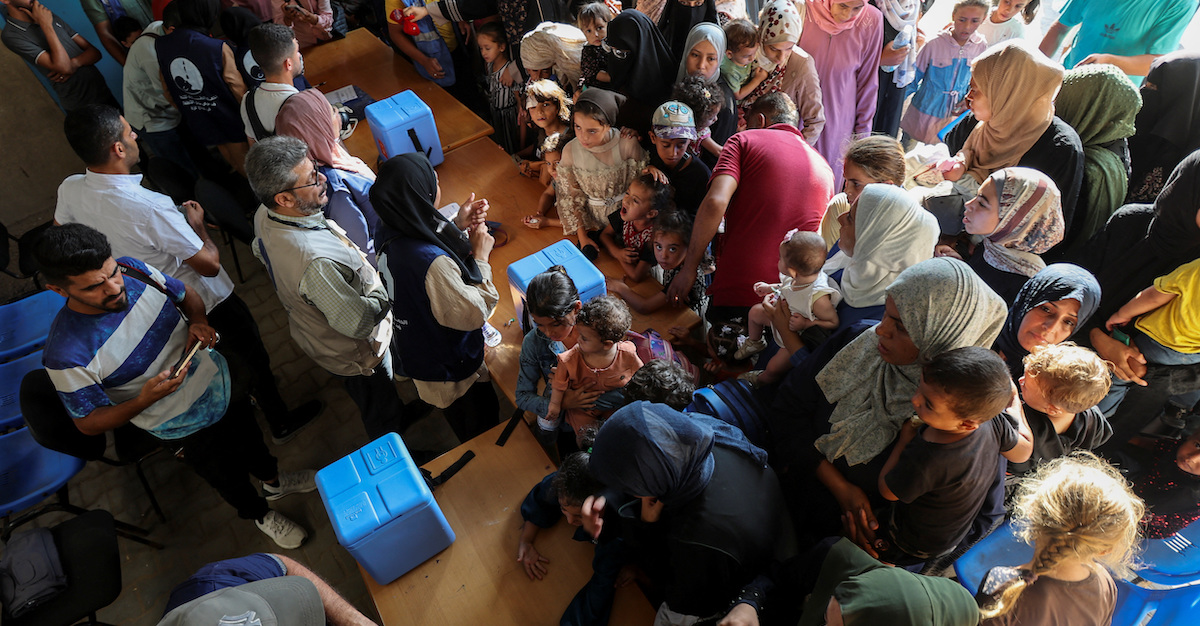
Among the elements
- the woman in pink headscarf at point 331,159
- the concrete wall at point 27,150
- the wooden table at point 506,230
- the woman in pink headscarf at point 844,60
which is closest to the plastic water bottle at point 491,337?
the wooden table at point 506,230

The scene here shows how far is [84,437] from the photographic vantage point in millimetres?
2760

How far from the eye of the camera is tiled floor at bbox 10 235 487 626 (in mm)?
3188

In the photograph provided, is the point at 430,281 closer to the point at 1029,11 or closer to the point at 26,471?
the point at 26,471

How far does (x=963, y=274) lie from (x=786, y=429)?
2.61 feet

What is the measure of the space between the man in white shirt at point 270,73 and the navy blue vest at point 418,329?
134 centimetres

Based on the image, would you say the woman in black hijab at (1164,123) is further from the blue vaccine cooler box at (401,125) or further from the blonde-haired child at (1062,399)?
the blue vaccine cooler box at (401,125)

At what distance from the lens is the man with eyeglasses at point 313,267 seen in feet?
8.36

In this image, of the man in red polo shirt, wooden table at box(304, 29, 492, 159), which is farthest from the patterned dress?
the man in red polo shirt

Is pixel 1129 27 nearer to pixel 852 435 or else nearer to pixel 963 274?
pixel 963 274

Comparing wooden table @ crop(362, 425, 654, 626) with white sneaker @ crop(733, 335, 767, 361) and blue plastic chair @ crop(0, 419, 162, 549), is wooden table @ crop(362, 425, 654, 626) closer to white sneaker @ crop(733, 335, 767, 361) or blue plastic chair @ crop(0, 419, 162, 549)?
white sneaker @ crop(733, 335, 767, 361)

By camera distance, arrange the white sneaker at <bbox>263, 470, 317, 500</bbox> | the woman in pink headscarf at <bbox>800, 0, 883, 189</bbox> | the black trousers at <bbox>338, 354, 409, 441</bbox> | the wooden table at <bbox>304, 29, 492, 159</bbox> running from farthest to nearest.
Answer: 1. the wooden table at <bbox>304, 29, 492, 159</bbox>
2. the woman in pink headscarf at <bbox>800, 0, 883, 189</bbox>
3. the white sneaker at <bbox>263, 470, 317, 500</bbox>
4. the black trousers at <bbox>338, 354, 409, 441</bbox>

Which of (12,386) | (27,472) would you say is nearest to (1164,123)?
(27,472)

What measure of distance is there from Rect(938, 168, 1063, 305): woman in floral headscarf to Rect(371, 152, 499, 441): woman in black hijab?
2.12 metres

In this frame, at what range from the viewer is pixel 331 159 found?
10.6 feet
